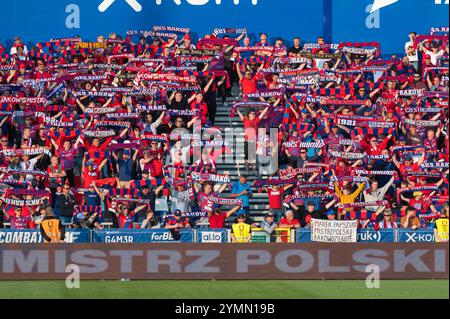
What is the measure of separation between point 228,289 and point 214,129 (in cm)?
Answer: 711

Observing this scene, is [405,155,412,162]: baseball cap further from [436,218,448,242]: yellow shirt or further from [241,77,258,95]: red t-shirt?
[241,77,258,95]: red t-shirt

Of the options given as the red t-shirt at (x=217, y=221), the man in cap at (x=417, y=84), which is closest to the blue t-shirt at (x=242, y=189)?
the red t-shirt at (x=217, y=221)

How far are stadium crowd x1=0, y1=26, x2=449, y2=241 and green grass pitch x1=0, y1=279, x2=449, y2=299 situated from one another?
2516mm

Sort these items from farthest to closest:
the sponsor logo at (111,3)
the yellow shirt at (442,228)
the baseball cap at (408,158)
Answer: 1. the sponsor logo at (111,3)
2. the baseball cap at (408,158)
3. the yellow shirt at (442,228)

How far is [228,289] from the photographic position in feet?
69.0

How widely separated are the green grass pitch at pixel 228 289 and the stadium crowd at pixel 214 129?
8.26ft

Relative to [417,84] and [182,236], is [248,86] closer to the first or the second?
[417,84]

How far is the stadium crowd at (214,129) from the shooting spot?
2591 cm

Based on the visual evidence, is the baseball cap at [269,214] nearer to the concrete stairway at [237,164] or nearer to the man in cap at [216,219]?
the concrete stairway at [237,164]

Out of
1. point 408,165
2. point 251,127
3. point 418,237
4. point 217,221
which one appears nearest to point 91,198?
point 217,221

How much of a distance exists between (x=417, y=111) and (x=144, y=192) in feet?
25.4

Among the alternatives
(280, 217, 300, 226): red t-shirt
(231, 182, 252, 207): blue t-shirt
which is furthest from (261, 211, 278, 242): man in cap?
(231, 182, 252, 207): blue t-shirt

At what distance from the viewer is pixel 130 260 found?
75.6ft
